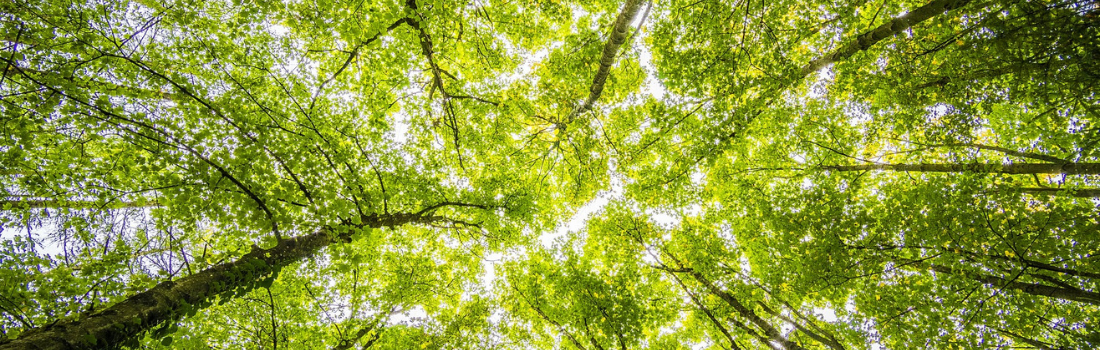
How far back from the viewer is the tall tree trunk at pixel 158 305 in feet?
10.8

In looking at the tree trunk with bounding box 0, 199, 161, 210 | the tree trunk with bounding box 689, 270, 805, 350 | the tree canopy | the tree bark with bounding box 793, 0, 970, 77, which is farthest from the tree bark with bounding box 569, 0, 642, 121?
the tree trunk with bounding box 0, 199, 161, 210

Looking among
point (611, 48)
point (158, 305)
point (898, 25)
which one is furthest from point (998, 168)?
point (158, 305)

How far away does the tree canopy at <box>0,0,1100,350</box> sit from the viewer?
4.26 m

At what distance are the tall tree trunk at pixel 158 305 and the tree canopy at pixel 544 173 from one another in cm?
3

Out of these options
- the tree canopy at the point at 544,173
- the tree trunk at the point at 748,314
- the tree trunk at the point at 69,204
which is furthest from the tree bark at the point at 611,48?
the tree trunk at the point at 69,204

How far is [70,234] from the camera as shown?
502 cm

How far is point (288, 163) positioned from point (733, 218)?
10.8m

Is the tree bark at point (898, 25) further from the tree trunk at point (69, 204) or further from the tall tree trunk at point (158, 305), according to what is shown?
the tree trunk at point (69, 204)

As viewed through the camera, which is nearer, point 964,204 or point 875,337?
point 964,204

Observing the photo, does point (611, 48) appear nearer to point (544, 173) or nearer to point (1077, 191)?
point (544, 173)

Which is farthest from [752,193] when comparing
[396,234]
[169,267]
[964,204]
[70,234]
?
[70,234]

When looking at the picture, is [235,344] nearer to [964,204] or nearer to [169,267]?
[169,267]

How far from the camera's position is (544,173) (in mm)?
11562

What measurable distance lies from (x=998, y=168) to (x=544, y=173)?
921cm
